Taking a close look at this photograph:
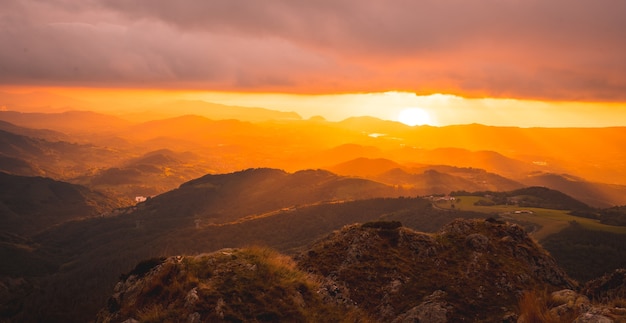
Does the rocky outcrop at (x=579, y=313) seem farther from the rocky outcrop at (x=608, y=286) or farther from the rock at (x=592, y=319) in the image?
the rocky outcrop at (x=608, y=286)

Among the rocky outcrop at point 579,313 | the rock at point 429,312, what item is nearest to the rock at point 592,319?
the rocky outcrop at point 579,313

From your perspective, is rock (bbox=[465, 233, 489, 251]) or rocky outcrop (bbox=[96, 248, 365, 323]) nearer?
rocky outcrop (bbox=[96, 248, 365, 323])

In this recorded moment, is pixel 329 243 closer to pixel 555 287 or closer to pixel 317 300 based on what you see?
pixel 317 300

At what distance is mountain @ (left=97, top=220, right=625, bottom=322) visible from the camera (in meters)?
14.8

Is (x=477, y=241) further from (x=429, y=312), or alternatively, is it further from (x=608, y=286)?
(x=429, y=312)

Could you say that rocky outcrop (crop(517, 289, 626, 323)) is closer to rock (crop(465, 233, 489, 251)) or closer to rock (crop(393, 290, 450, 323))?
rock (crop(393, 290, 450, 323))

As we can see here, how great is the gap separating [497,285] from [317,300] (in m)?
12.0

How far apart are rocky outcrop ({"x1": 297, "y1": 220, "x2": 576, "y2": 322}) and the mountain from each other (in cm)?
7

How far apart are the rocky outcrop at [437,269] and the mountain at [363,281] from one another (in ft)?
0.22

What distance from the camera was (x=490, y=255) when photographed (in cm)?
2531

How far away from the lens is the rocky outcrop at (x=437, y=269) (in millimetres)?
19750

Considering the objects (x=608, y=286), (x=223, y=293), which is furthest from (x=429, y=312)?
(x=223, y=293)

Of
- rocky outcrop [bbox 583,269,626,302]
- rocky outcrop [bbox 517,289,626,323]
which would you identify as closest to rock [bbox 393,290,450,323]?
rocky outcrop [bbox 517,289,626,323]

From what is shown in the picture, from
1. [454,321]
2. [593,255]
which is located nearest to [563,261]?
[593,255]
